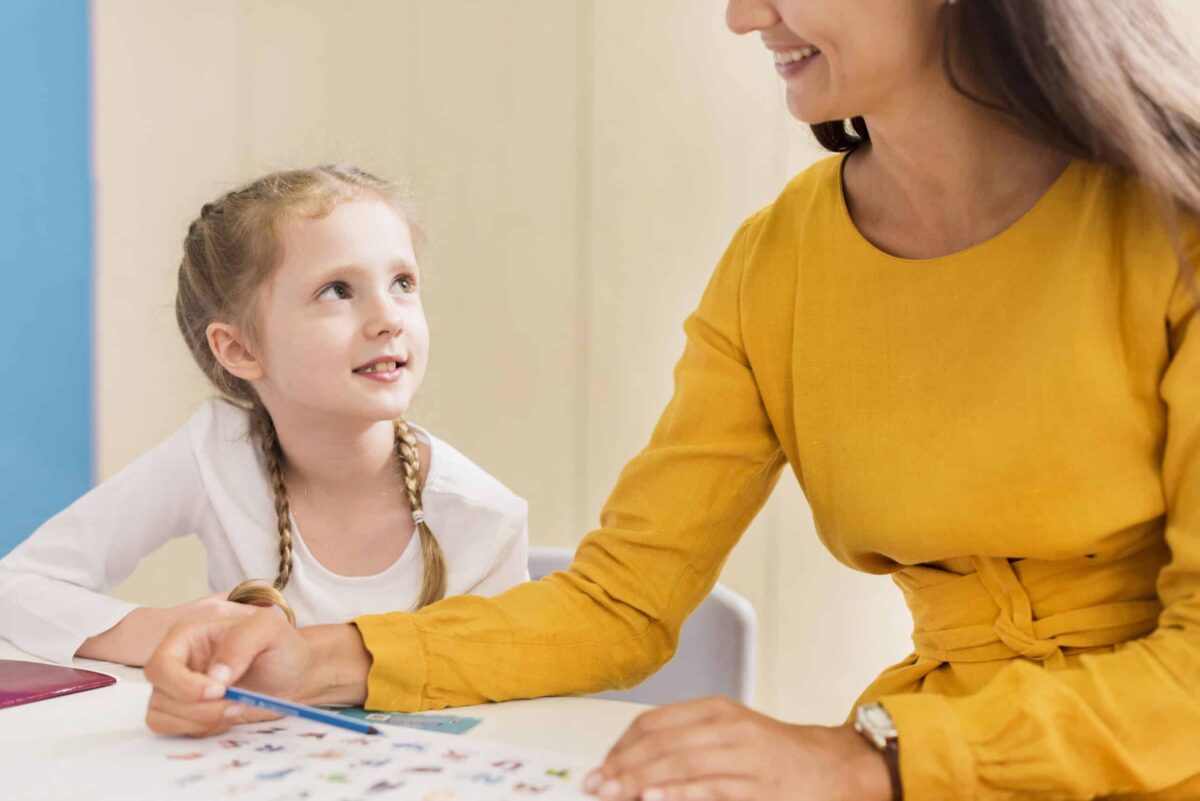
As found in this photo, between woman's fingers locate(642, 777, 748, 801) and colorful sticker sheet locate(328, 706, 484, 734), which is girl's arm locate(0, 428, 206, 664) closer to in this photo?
colorful sticker sheet locate(328, 706, 484, 734)

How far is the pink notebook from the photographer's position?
101 cm

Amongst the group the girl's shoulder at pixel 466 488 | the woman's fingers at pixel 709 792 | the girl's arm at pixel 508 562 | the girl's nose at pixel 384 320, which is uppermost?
the girl's nose at pixel 384 320

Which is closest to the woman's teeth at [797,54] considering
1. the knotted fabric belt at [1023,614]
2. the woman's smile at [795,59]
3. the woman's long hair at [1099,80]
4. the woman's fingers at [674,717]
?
the woman's smile at [795,59]

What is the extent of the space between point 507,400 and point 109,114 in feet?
2.85

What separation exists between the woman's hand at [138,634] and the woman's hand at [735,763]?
1.58 feet

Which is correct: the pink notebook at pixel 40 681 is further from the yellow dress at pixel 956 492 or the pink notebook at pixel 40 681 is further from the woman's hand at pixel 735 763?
the woman's hand at pixel 735 763

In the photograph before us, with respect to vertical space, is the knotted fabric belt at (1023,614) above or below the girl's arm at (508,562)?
above

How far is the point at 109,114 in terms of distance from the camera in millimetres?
2348

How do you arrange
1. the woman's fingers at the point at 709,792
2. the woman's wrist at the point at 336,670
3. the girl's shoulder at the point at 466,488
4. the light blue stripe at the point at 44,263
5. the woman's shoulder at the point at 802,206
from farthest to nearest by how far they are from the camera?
the light blue stripe at the point at 44,263
the girl's shoulder at the point at 466,488
the woman's shoulder at the point at 802,206
the woman's wrist at the point at 336,670
the woman's fingers at the point at 709,792

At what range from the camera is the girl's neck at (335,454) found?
59.9 inches

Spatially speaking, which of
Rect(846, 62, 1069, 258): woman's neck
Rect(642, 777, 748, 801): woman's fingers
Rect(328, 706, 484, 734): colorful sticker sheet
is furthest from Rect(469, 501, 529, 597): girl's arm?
Rect(642, 777, 748, 801): woman's fingers

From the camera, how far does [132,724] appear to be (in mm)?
942

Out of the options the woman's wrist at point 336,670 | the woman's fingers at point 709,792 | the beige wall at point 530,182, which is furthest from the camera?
the beige wall at point 530,182

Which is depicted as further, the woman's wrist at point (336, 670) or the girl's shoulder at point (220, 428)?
the girl's shoulder at point (220, 428)
